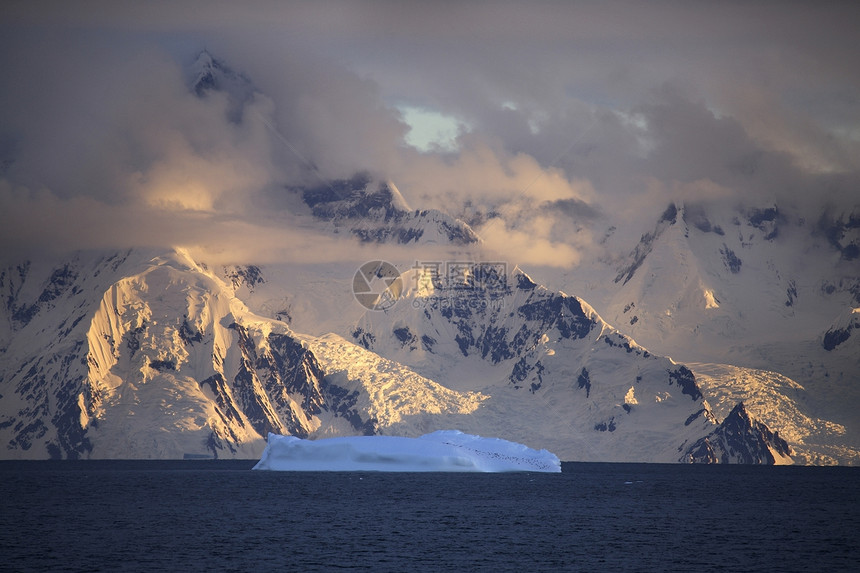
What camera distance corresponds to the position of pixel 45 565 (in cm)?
12038

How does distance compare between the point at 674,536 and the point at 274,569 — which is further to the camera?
the point at 674,536

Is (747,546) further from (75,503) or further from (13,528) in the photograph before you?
(75,503)

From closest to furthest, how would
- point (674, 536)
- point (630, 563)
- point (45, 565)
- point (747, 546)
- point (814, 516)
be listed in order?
1. point (45, 565)
2. point (630, 563)
3. point (747, 546)
4. point (674, 536)
5. point (814, 516)

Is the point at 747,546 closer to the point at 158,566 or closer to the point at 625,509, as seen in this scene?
the point at 625,509

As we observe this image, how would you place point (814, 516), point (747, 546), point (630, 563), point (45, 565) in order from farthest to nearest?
1. point (814, 516)
2. point (747, 546)
3. point (630, 563)
4. point (45, 565)

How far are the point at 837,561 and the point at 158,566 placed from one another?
2824 inches

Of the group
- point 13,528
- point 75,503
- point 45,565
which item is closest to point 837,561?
point 45,565

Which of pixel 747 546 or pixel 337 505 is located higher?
pixel 337 505

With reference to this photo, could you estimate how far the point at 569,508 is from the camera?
645ft

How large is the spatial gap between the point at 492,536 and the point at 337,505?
49.6 metres

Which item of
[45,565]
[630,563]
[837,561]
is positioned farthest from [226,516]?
[837,561]

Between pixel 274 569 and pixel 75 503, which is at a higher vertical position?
pixel 75 503

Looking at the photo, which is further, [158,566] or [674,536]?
[674,536]

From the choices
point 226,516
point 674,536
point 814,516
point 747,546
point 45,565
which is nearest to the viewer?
point 45,565
